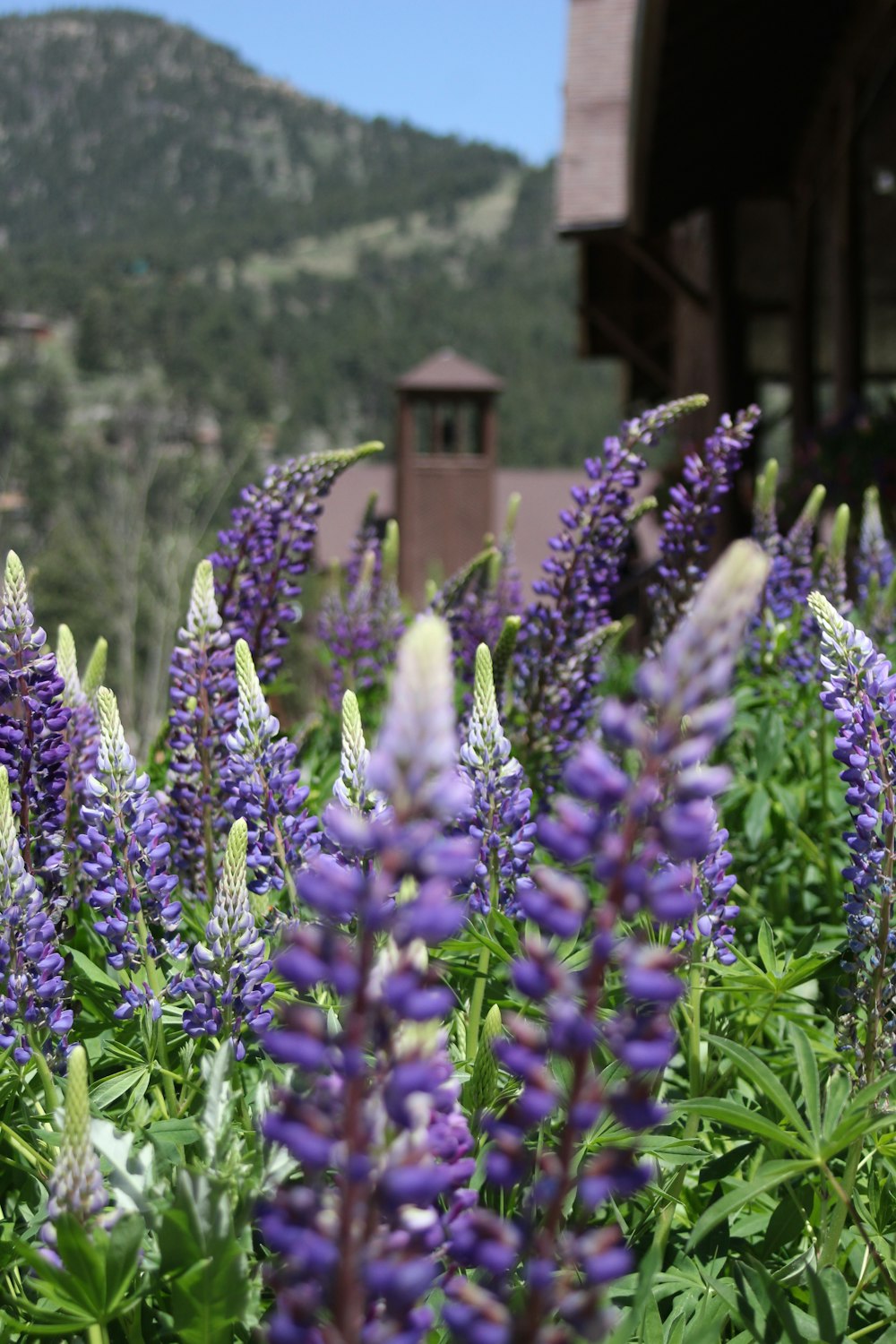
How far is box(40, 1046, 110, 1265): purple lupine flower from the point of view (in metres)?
1.27

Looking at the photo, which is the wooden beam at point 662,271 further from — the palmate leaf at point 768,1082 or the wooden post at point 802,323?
the palmate leaf at point 768,1082

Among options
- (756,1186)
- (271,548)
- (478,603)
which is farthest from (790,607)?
(756,1186)

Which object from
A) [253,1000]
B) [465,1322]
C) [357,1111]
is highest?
[357,1111]

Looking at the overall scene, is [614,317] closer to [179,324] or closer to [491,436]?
[491,436]

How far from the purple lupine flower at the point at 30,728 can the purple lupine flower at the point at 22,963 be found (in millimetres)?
259

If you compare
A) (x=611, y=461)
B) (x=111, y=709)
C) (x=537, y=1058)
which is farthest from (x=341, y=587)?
(x=537, y=1058)

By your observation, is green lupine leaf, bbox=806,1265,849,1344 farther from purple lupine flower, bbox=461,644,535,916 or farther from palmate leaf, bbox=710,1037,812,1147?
purple lupine flower, bbox=461,644,535,916

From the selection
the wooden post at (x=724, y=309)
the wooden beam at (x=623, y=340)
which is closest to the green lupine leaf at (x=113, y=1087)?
the wooden post at (x=724, y=309)

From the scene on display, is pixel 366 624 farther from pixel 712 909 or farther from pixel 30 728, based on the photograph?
pixel 712 909

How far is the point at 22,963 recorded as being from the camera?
6.00ft

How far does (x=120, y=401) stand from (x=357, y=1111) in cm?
7945

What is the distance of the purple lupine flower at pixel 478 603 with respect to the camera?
11.2 ft

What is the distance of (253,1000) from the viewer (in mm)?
1785

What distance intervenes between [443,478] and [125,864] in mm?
26865
